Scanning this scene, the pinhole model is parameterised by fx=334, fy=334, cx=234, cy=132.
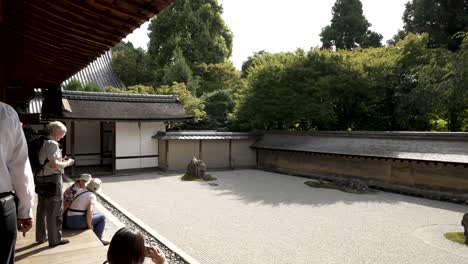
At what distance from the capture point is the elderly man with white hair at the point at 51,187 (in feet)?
13.1

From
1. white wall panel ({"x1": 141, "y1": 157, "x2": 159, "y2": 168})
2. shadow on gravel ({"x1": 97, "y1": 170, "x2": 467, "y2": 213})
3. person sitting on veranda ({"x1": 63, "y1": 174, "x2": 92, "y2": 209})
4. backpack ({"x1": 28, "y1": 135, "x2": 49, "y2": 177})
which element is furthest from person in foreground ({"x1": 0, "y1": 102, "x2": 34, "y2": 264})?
white wall panel ({"x1": 141, "y1": 157, "x2": 159, "y2": 168})

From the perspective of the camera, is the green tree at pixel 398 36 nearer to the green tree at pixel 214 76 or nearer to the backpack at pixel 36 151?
the green tree at pixel 214 76

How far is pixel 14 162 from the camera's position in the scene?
7.39 feet

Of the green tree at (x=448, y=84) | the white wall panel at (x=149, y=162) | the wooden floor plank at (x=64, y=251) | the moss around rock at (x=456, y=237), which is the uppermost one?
the green tree at (x=448, y=84)

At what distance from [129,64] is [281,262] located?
26.9m

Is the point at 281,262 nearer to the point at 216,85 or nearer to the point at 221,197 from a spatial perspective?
the point at 221,197

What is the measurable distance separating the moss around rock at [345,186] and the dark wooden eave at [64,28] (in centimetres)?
1022

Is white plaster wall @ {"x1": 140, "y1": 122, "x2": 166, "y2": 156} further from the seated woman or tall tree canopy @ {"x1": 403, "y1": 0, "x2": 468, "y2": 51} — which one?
tall tree canopy @ {"x1": 403, "y1": 0, "x2": 468, "y2": 51}

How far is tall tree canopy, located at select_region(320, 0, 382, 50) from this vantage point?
3025 centimetres

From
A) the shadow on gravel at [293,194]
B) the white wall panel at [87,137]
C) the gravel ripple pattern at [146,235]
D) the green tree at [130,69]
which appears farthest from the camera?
the green tree at [130,69]

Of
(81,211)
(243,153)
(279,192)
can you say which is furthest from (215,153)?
(81,211)

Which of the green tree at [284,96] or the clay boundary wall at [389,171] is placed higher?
the green tree at [284,96]

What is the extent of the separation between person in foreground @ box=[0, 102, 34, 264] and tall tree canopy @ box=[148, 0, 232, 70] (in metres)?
30.8

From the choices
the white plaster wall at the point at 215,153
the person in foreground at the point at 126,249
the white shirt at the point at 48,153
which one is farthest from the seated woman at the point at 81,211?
the white plaster wall at the point at 215,153
